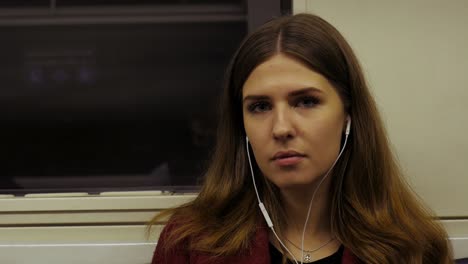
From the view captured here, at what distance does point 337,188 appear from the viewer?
1560 mm

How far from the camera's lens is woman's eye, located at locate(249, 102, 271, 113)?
1415 millimetres

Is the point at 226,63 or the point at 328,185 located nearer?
the point at 328,185

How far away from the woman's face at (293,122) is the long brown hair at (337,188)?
5 cm

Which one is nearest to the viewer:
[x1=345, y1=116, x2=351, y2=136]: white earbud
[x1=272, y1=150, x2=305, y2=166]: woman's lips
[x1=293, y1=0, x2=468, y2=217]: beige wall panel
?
[x1=272, y1=150, x2=305, y2=166]: woman's lips

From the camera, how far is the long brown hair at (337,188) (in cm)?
144

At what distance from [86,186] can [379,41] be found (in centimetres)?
95

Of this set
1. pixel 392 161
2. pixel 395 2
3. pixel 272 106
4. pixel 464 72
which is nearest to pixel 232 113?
pixel 272 106

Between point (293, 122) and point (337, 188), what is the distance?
11.7 inches

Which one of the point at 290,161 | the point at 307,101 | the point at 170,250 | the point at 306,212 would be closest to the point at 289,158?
the point at 290,161

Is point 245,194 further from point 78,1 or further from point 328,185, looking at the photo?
point 78,1

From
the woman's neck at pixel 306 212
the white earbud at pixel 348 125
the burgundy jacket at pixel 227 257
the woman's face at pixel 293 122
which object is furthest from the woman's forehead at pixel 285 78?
the burgundy jacket at pixel 227 257

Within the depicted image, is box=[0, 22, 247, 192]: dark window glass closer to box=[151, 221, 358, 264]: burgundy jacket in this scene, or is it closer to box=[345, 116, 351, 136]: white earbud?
box=[151, 221, 358, 264]: burgundy jacket

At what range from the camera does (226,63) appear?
1757 millimetres

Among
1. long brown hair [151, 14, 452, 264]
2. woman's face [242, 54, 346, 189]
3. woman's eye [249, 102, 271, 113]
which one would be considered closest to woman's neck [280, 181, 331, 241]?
long brown hair [151, 14, 452, 264]
